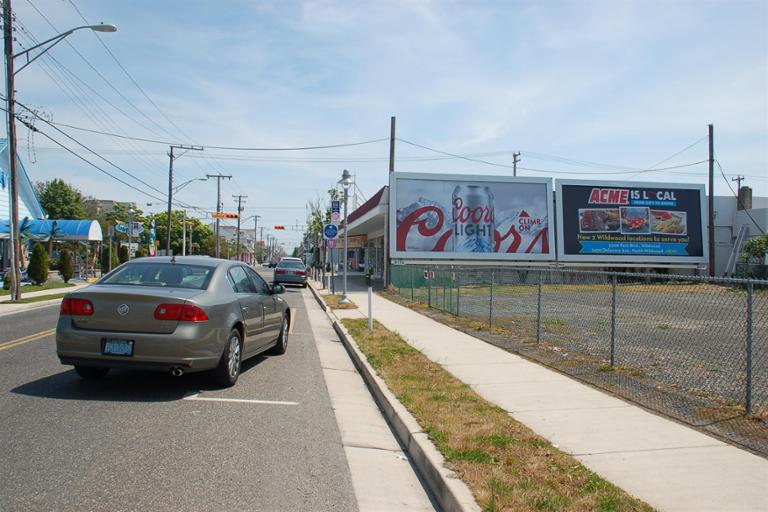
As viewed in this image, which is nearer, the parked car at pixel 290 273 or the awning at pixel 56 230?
the awning at pixel 56 230

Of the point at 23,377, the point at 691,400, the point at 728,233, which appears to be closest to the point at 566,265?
the point at 728,233

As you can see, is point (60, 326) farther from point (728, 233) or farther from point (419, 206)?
Answer: point (728, 233)

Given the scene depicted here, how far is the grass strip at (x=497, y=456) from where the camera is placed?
4.17 m

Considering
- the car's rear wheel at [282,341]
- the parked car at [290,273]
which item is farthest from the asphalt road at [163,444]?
the parked car at [290,273]

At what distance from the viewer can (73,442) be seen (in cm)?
528

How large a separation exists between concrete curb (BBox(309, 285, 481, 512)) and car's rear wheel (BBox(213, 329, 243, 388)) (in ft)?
6.02

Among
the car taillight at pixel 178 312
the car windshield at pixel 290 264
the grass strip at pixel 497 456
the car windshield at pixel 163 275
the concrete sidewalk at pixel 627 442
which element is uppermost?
the car windshield at pixel 163 275

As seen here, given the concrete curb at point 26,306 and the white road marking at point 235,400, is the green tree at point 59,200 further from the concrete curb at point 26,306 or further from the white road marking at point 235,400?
the white road marking at point 235,400

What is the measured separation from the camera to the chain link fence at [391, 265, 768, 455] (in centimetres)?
658

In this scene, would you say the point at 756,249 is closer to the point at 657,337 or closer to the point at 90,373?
the point at 657,337

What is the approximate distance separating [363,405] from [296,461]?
2426mm

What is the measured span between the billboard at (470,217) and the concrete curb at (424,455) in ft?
88.1

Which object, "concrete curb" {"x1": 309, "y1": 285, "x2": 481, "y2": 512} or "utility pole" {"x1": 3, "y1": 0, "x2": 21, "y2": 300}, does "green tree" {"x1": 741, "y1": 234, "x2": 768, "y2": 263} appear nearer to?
"concrete curb" {"x1": 309, "y1": 285, "x2": 481, "y2": 512}

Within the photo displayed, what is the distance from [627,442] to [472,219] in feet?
104
